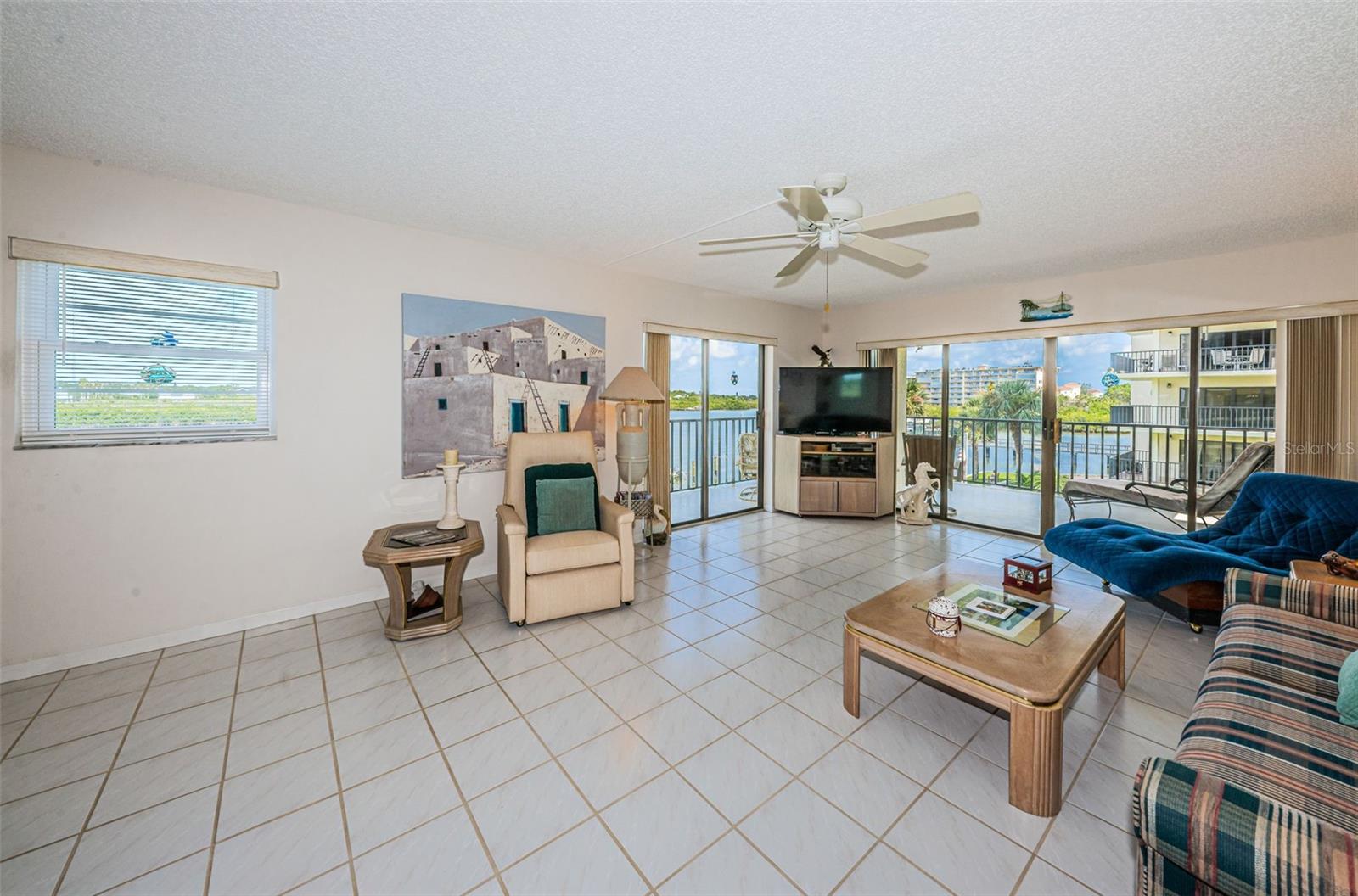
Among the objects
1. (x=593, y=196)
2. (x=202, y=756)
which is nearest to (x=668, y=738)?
(x=202, y=756)

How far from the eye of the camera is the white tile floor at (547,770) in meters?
1.48

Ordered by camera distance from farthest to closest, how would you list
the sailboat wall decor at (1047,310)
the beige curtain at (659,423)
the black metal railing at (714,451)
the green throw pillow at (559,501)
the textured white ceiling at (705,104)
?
the black metal railing at (714,451) < the beige curtain at (659,423) < the sailboat wall decor at (1047,310) < the green throw pillow at (559,501) < the textured white ceiling at (705,104)

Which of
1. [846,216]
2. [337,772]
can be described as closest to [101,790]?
[337,772]

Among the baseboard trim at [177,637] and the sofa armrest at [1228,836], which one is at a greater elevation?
the sofa armrest at [1228,836]

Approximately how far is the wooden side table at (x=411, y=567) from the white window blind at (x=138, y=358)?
1.06m

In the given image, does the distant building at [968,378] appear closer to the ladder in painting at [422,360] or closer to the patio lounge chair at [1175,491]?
the patio lounge chair at [1175,491]

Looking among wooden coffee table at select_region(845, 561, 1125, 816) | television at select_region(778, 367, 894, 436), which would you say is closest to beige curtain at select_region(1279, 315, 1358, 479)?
wooden coffee table at select_region(845, 561, 1125, 816)

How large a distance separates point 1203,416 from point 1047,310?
57.1 inches

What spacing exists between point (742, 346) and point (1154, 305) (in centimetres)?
362

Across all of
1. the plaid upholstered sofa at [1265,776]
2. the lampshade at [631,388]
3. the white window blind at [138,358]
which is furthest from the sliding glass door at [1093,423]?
the white window blind at [138,358]

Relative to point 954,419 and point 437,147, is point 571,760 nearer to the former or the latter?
point 437,147

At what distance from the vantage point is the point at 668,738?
6.70ft

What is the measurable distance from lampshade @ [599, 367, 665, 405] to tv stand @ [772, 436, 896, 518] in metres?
2.34

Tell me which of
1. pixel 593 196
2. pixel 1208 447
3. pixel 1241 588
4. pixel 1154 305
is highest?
pixel 593 196
